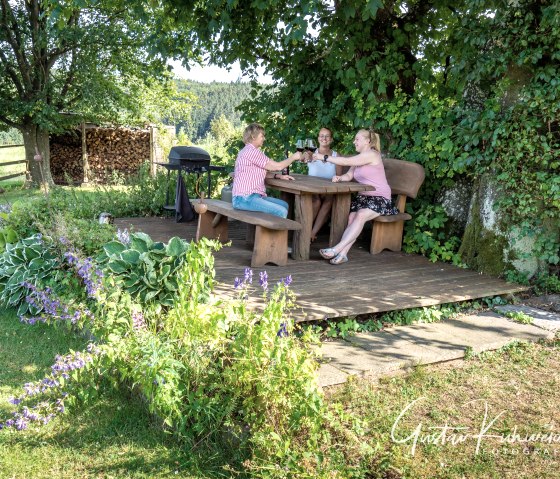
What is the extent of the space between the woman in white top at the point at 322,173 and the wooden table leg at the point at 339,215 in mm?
397

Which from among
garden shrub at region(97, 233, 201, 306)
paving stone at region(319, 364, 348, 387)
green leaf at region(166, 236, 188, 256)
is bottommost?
paving stone at region(319, 364, 348, 387)

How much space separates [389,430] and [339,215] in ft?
11.2

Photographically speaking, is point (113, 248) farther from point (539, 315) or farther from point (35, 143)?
point (35, 143)

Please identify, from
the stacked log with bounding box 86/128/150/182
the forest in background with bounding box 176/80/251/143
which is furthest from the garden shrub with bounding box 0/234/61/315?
the forest in background with bounding box 176/80/251/143

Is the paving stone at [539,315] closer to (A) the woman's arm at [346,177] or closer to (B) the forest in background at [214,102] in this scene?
(A) the woman's arm at [346,177]

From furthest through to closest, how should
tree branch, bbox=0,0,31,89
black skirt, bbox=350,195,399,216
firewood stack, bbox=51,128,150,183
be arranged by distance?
firewood stack, bbox=51,128,150,183
tree branch, bbox=0,0,31,89
black skirt, bbox=350,195,399,216

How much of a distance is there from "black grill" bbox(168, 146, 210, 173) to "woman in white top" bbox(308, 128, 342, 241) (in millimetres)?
1640

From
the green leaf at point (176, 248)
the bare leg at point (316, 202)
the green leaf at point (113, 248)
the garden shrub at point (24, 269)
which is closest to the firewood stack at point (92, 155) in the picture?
the bare leg at point (316, 202)

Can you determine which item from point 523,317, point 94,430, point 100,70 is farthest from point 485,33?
point 100,70

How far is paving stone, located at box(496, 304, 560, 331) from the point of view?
183 inches

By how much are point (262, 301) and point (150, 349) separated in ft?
5.02

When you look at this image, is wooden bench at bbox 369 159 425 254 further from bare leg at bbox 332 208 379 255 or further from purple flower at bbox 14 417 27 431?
purple flower at bbox 14 417 27 431

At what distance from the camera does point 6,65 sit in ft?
46.6

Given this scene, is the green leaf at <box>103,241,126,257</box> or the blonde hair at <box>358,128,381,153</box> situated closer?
the green leaf at <box>103,241,126,257</box>
